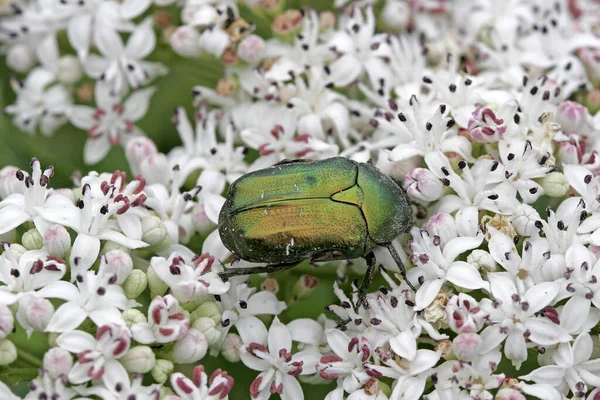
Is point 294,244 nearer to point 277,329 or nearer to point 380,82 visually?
point 277,329

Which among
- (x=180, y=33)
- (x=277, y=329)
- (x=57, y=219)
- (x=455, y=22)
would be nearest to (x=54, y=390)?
(x=57, y=219)

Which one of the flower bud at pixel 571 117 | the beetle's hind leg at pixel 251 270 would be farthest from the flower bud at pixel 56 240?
the flower bud at pixel 571 117

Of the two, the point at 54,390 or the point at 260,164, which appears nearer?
the point at 54,390

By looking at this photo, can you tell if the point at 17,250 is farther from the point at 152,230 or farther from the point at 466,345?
the point at 466,345

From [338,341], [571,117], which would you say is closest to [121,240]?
[338,341]

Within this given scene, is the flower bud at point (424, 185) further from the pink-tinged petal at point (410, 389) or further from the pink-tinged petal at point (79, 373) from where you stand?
the pink-tinged petal at point (79, 373)

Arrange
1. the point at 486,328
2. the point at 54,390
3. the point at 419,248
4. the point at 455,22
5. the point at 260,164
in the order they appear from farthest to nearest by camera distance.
A: 1. the point at 455,22
2. the point at 260,164
3. the point at 419,248
4. the point at 486,328
5. the point at 54,390
